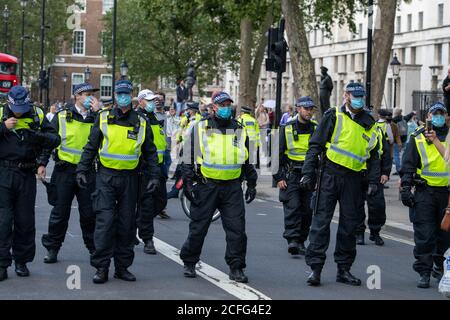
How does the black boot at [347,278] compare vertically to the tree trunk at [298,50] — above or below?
below

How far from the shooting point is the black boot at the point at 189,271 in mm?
11422

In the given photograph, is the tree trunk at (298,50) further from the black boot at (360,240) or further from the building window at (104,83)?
the building window at (104,83)

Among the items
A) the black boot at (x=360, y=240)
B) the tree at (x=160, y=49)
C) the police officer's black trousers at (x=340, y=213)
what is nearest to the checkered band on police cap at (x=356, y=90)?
the police officer's black trousers at (x=340, y=213)

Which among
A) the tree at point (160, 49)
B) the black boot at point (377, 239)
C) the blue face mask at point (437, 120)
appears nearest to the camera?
the blue face mask at point (437, 120)

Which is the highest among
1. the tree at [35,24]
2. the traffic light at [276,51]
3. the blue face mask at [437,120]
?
the tree at [35,24]

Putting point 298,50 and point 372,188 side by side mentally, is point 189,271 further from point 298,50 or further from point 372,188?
point 298,50

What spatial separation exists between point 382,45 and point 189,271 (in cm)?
1648

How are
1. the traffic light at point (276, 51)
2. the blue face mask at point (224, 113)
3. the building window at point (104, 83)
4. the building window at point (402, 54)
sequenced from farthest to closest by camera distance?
1. the building window at point (104, 83)
2. the building window at point (402, 54)
3. the traffic light at point (276, 51)
4. the blue face mask at point (224, 113)

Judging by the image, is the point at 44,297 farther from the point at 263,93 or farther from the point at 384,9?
the point at 263,93

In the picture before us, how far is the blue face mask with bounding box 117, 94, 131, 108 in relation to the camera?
36.7ft

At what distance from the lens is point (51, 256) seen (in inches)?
487

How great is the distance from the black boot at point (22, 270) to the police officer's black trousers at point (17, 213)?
→ 0.04 metres

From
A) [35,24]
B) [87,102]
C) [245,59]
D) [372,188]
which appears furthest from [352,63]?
[372,188]
